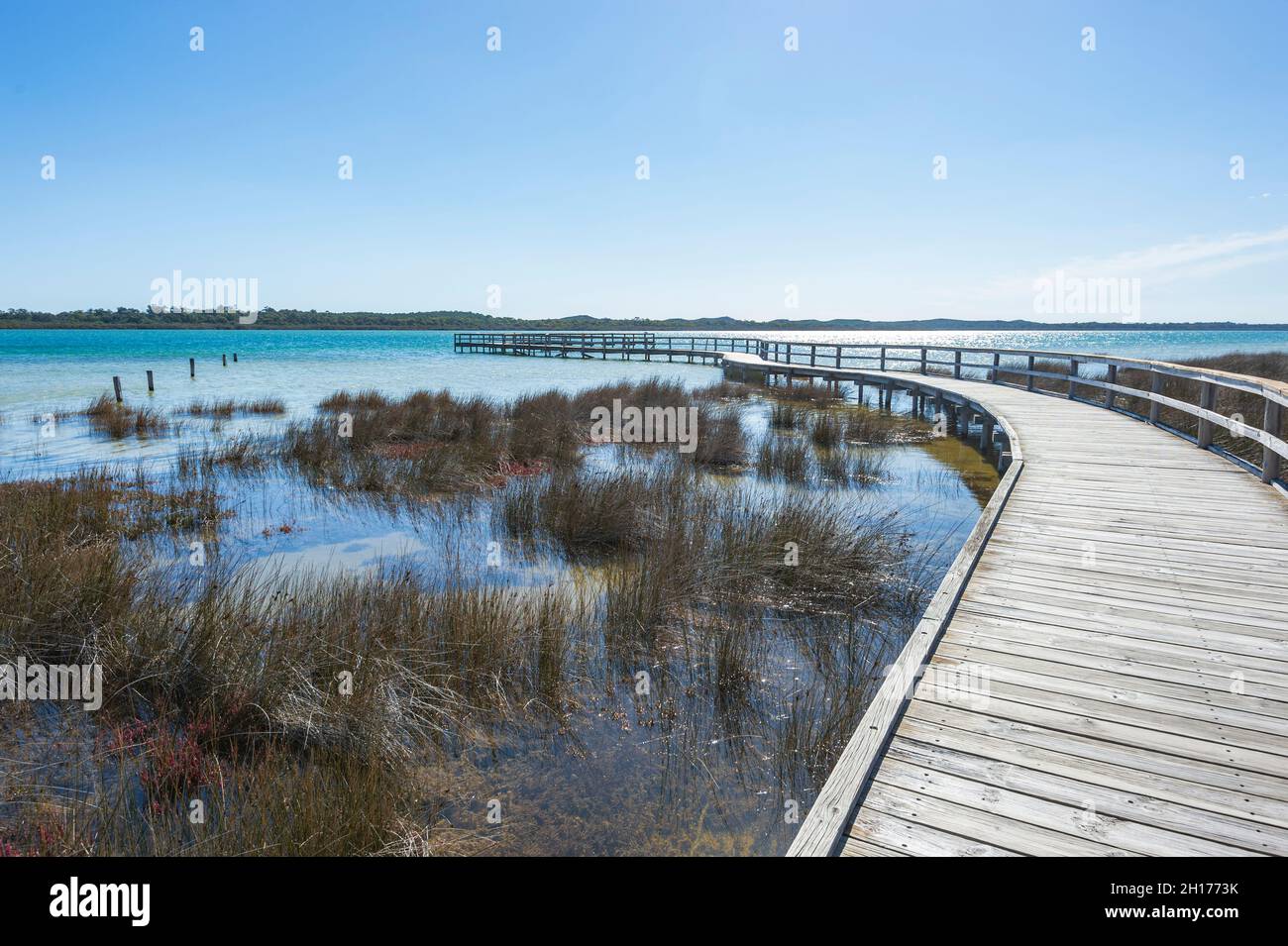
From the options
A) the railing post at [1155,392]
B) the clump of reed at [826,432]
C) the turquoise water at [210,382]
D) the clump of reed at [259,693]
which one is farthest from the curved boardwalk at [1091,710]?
the turquoise water at [210,382]

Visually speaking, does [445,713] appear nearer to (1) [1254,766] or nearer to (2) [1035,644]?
(2) [1035,644]

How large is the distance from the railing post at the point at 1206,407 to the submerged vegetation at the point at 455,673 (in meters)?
4.32

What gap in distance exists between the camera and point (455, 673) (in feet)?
14.6

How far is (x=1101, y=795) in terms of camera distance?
2.56 m

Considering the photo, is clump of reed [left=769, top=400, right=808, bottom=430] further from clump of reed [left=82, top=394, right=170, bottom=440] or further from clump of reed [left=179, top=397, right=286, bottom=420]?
clump of reed [left=82, top=394, right=170, bottom=440]

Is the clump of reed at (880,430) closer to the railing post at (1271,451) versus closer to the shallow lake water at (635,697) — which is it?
the shallow lake water at (635,697)

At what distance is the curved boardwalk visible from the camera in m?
2.41

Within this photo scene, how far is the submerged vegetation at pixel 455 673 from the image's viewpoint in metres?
3.23

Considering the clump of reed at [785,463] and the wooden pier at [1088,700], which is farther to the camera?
the clump of reed at [785,463]

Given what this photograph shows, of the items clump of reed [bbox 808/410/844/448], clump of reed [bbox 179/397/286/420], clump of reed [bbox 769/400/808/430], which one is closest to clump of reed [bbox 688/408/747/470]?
clump of reed [bbox 808/410/844/448]

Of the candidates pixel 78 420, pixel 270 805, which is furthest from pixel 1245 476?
pixel 78 420

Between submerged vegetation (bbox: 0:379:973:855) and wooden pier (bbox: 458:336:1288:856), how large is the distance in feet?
2.59

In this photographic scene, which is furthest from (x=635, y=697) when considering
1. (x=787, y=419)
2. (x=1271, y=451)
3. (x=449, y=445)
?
(x=787, y=419)
